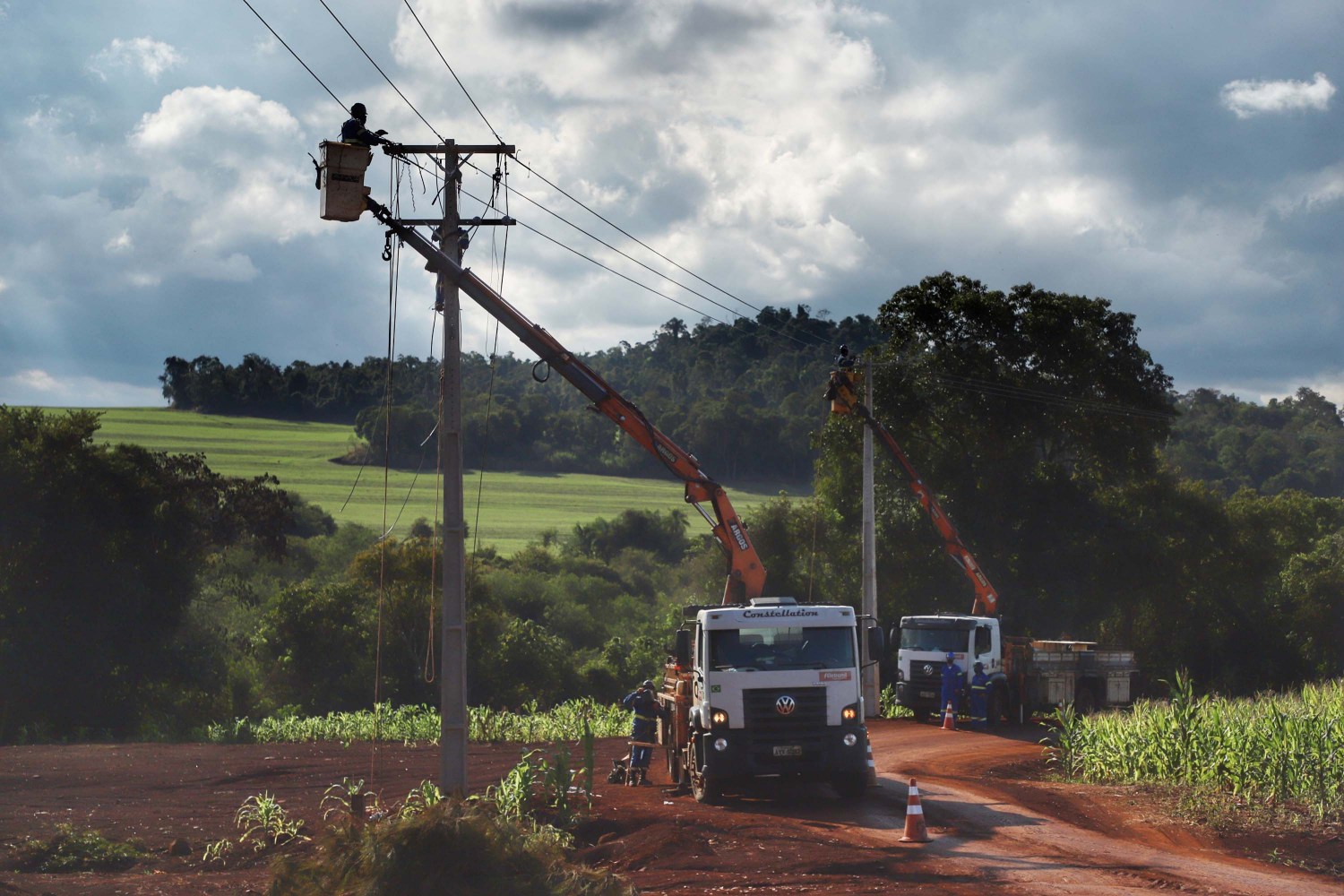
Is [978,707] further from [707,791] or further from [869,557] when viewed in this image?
[707,791]

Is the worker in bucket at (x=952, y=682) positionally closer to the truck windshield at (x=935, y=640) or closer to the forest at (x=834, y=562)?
the truck windshield at (x=935, y=640)

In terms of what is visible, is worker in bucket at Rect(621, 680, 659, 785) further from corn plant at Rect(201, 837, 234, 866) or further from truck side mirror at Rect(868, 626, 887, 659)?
corn plant at Rect(201, 837, 234, 866)

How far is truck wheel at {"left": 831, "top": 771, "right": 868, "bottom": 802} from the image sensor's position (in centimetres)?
1872

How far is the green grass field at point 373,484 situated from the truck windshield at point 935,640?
178ft

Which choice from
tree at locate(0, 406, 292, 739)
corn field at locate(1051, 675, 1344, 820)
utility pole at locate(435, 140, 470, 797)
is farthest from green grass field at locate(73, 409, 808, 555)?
utility pole at locate(435, 140, 470, 797)

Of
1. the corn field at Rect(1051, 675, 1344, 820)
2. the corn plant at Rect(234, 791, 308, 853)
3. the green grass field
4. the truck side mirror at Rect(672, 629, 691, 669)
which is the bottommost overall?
the corn plant at Rect(234, 791, 308, 853)

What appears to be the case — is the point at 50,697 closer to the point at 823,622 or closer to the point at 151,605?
the point at 151,605

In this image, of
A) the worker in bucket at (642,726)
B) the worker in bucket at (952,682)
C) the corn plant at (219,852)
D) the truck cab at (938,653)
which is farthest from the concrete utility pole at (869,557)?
the corn plant at (219,852)

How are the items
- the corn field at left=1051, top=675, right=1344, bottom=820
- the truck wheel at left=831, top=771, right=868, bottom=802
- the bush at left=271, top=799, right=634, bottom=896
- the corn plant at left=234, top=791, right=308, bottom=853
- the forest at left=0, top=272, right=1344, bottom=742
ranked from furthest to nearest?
the forest at left=0, top=272, right=1344, bottom=742, the truck wheel at left=831, top=771, right=868, bottom=802, the corn field at left=1051, top=675, right=1344, bottom=820, the corn plant at left=234, top=791, right=308, bottom=853, the bush at left=271, top=799, right=634, bottom=896

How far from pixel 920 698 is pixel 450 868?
948 inches

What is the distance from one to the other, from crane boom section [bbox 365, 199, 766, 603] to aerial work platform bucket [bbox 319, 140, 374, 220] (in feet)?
6.43

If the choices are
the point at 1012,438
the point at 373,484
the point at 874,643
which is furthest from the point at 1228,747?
the point at 373,484

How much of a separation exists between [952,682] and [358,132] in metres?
22.0

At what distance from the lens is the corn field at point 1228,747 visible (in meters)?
16.2
